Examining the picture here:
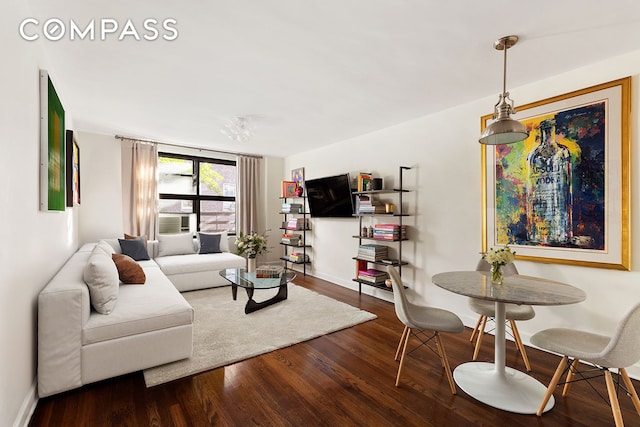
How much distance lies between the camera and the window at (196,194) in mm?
5469

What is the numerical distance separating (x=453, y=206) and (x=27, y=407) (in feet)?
12.8

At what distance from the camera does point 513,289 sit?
78.7 inches

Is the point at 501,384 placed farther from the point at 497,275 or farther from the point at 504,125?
the point at 504,125

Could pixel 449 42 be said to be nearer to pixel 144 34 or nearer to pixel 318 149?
pixel 144 34

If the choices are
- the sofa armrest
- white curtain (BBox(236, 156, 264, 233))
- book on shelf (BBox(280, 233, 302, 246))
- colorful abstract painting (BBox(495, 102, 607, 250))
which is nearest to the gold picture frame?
colorful abstract painting (BBox(495, 102, 607, 250))

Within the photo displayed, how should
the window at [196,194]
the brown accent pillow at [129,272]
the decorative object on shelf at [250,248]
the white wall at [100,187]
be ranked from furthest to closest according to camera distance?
1. the window at [196,194]
2. the white wall at [100,187]
3. the decorative object on shelf at [250,248]
4. the brown accent pillow at [129,272]

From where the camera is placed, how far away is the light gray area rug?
2402mm

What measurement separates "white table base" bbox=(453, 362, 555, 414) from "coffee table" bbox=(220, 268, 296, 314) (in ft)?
6.75

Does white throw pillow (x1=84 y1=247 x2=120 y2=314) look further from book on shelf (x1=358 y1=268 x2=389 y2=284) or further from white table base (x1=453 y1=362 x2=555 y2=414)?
book on shelf (x1=358 y1=268 x2=389 y2=284)

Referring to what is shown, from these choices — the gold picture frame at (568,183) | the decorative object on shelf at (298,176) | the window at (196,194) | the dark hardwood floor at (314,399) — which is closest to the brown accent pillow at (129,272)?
the dark hardwood floor at (314,399)

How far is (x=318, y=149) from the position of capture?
552 centimetres

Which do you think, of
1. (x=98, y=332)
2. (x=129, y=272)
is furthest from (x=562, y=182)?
(x=129, y=272)

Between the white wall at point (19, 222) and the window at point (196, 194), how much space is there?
11.2ft

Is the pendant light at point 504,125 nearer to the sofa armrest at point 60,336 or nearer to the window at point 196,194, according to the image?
the sofa armrest at point 60,336
